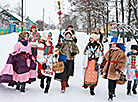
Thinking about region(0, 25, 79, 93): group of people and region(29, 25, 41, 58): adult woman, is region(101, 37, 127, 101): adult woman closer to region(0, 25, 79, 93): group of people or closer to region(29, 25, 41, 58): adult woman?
region(0, 25, 79, 93): group of people

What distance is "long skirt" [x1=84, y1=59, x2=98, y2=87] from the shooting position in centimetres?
548

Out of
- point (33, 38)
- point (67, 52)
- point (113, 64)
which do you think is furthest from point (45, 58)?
point (33, 38)

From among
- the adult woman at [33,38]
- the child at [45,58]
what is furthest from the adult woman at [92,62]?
the adult woman at [33,38]

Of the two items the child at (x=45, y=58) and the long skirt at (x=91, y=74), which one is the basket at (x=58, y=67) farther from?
the long skirt at (x=91, y=74)

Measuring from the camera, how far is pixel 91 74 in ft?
18.0

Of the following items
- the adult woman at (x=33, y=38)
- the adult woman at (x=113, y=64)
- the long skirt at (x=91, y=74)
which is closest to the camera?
the adult woman at (x=113, y=64)

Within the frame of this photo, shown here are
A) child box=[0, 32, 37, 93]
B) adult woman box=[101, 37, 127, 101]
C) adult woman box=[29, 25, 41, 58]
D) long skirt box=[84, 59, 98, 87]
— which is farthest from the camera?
adult woman box=[29, 25, 41, 58]

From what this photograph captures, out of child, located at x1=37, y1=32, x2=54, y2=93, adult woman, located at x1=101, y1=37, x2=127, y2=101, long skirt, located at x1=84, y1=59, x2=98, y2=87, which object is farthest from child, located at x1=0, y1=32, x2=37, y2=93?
adult woman, located at x1=101, y1=37, x2=127, y2=101

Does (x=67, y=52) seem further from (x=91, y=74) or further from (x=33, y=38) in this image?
(x=33, y=38)

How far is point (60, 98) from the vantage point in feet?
16.9

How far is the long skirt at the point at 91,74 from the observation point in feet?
18.0

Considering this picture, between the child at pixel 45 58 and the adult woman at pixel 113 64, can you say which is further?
the child at pixel 45 58

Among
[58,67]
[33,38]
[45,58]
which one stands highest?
[33,38]

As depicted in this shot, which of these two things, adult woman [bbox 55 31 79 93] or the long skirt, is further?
adult woman [bbox 55 31 79 93]
